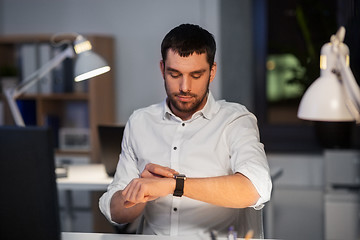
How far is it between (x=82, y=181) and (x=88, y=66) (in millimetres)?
714

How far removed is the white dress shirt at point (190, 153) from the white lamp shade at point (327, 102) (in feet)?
1.04

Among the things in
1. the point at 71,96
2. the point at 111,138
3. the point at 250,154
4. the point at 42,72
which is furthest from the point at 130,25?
the point at 250,154

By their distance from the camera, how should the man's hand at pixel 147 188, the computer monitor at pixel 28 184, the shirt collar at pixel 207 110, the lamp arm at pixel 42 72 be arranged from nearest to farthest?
the computer monitor at pixel 28 184, the man's hand at pixel 147 188, the shirt collar at pixel 207 110, the lamp arm at pixel 42 72

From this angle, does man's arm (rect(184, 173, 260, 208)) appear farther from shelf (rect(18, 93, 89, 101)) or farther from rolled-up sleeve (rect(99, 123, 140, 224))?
shelf (rect(18, 93, 89, 101))

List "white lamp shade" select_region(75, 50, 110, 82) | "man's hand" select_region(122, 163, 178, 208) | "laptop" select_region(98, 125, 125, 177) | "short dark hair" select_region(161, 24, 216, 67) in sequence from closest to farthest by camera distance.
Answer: "man's hand" select_region(122, 163, 178, 208), "short dark hair" select_region(161, 24, 216, 67), "white lamp shade" select_region(75, 50, 110, 82), "laptop" select_region(98, 125, 125, 177)

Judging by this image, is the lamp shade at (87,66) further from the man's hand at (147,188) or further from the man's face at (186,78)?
the man's hand at (147,188)

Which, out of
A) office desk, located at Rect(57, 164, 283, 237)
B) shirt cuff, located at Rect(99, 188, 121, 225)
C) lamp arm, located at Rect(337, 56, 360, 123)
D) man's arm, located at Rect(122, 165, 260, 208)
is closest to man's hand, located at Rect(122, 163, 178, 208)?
man's arm, located at Rect(122, 165, 260, 208)

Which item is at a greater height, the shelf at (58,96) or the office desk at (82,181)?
the shelf at (58,96)

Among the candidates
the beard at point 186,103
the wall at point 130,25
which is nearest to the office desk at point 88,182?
the wall at point 130,25

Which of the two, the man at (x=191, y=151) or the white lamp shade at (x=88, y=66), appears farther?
the white lamp shade at (x=88, y=66)

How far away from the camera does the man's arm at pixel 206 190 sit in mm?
1597

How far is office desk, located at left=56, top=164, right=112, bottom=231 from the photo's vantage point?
2.88 metres

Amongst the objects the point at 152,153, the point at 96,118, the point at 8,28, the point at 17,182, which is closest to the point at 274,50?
the point at 96,118

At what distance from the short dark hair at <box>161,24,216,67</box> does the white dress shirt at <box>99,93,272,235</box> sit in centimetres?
22
